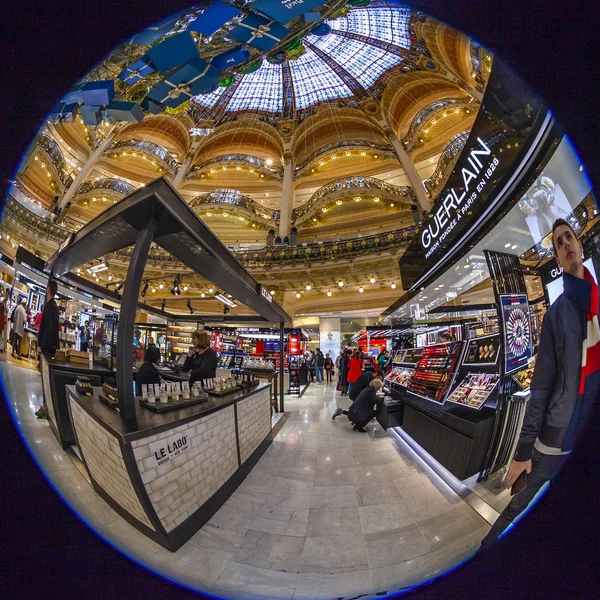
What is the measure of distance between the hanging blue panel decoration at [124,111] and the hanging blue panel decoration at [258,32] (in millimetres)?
401

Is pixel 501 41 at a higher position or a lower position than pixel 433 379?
higher

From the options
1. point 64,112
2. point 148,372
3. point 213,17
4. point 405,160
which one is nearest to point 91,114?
point 64,112

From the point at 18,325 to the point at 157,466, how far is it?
50cm

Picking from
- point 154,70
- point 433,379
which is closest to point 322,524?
point 433,379

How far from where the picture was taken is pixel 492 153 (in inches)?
25.4

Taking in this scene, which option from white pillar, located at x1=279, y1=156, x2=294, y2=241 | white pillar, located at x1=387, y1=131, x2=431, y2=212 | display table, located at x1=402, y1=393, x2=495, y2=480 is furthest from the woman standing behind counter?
white pillar, located at x1=387, y1=131, x2=431, y2=212

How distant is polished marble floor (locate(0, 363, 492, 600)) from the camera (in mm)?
486

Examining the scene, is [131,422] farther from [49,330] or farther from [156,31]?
[156,31]

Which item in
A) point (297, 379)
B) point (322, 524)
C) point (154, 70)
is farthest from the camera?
point (297, 379)

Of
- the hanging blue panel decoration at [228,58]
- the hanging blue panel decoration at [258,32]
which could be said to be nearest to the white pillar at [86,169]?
the hanging blue panel decoration at [228,58]

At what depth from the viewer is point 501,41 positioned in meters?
0.61

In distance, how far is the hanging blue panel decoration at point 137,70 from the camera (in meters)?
0.72

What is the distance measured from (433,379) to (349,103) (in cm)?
288

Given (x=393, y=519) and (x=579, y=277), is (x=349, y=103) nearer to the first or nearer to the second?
(x=579, y=277)
